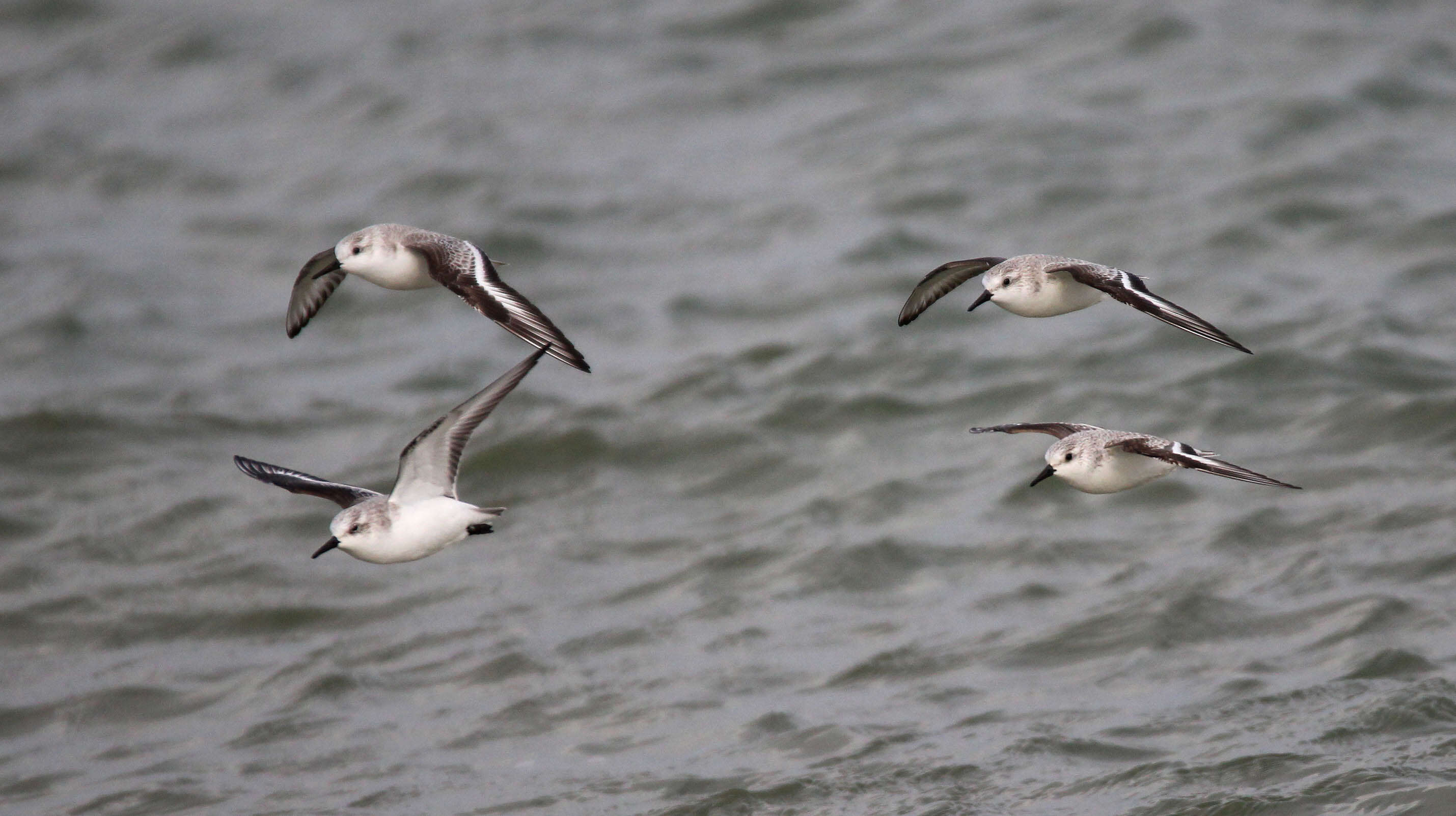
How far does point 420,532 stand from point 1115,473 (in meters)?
2.76

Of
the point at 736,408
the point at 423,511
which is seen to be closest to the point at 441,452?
the point at 423,511

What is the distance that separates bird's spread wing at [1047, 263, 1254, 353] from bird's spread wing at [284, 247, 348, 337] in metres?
3.08

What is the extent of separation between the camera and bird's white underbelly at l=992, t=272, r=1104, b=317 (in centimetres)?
714

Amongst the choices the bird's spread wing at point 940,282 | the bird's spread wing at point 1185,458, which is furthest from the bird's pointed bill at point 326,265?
the bird's spread wing at point 1185,458

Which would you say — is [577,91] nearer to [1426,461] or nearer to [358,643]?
[358,643]

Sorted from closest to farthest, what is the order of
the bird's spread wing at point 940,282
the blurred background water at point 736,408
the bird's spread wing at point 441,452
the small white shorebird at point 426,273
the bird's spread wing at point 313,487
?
the small white shorebird at point 426,273 → the bird's spread wing at point 441,452 → the bird's spread wing at point 313,487 → the bird's spread wing at point 940,282 → the blurred background water at point 736,408

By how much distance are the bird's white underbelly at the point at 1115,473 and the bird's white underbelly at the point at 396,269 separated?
2.73m

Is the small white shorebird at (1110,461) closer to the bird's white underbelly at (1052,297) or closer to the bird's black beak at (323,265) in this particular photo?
the bird's white underbelly at (1052,297)

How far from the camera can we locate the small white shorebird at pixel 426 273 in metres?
6.25

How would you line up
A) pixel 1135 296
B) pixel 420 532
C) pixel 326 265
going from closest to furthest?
1. pixel 1135 296
2. pixel 420 532
3. pixel 326 265

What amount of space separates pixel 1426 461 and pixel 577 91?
9.43m

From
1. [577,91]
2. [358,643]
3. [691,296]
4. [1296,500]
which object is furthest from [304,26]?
[1296,500]

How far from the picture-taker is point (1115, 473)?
22.9ft

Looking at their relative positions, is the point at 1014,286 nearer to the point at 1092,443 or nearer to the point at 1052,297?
the point at 1052,297
